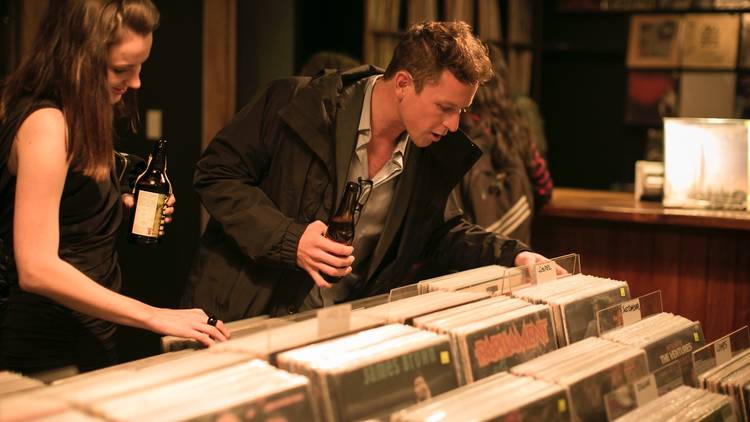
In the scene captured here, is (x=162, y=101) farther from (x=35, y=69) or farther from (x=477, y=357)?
(x=477, y=357)

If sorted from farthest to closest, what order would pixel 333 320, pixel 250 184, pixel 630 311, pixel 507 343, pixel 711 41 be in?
pixel 711 41
pixel 250 184
pixel 630 311
pixel 507 343
pixel 333 320

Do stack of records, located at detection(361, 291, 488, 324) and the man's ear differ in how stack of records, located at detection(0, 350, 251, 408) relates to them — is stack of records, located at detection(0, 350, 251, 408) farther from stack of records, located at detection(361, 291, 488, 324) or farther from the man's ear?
the man's ear

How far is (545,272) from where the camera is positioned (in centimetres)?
194

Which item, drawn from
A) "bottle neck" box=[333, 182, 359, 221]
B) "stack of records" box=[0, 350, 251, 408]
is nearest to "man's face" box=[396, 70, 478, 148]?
"bottle neck" box=[333, 182, 359, 221]

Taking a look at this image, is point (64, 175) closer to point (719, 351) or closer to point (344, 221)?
point (344, 221)

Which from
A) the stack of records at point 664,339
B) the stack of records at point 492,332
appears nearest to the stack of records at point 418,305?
the stack of records at point 492,332

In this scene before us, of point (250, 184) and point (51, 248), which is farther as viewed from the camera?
point (250, 184)

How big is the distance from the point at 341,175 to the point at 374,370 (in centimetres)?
101

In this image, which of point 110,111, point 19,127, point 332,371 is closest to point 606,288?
point 332,371

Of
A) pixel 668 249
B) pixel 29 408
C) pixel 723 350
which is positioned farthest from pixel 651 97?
pixel 29 408

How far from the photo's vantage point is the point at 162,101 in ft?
16.6

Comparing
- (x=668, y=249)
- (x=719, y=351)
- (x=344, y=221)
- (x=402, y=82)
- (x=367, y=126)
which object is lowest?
(x=668, y=249)

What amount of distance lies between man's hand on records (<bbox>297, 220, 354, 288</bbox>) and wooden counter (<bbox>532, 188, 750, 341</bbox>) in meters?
2.16

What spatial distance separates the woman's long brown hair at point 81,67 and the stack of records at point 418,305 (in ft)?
2.20
